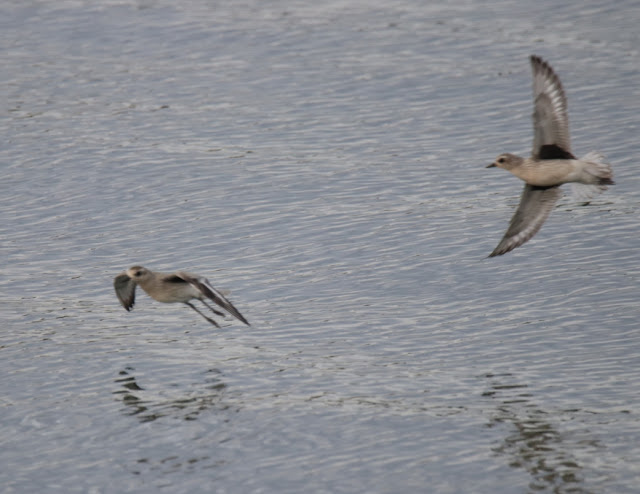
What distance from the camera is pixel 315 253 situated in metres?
18.3

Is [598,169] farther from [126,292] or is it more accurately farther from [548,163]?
[126,292]

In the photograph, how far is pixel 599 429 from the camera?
12109mm

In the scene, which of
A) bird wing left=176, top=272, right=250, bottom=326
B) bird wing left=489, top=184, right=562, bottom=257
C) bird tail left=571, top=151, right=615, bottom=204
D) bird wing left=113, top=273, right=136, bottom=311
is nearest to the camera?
bird wing left=176, top=272, right=250, bottom=326

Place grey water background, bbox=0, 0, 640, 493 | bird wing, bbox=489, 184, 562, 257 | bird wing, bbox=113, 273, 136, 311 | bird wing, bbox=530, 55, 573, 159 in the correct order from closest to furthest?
grey water background, bbox=0, 0, 640, 493 → bird wing, bbox=530, 55, 573, 159 → bird wing, bbox=489, 184, 562, 257 → bird wing, bbox=113, 273, 136, 311

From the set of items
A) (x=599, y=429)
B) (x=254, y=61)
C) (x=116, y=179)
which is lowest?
(x=599, y=429)

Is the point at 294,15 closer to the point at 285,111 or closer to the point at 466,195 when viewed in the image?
the point at 285,111

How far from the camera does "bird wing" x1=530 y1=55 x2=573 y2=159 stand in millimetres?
14219

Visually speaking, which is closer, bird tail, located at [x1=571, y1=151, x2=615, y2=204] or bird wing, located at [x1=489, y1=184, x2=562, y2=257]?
bird tail, located at [x1=571, y1=151, x2=615, y2=204]

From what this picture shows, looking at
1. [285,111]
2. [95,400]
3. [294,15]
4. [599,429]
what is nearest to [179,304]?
[95,400]

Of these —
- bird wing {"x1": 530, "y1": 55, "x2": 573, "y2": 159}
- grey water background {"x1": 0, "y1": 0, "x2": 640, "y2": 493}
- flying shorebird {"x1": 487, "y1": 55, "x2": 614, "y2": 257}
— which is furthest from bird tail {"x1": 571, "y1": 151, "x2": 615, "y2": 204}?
grey water background {"x1": 0, "y1": 0, "x2": 640, "y2": 493}

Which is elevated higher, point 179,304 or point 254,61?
point 254,61

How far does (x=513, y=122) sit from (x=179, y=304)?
970cm

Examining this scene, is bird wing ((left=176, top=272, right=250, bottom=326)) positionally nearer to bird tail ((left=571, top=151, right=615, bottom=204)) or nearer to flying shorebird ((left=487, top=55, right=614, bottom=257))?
flying shorebird ((left=487, top=55, right=614, bottom=257))

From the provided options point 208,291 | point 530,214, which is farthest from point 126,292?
point 530,214
